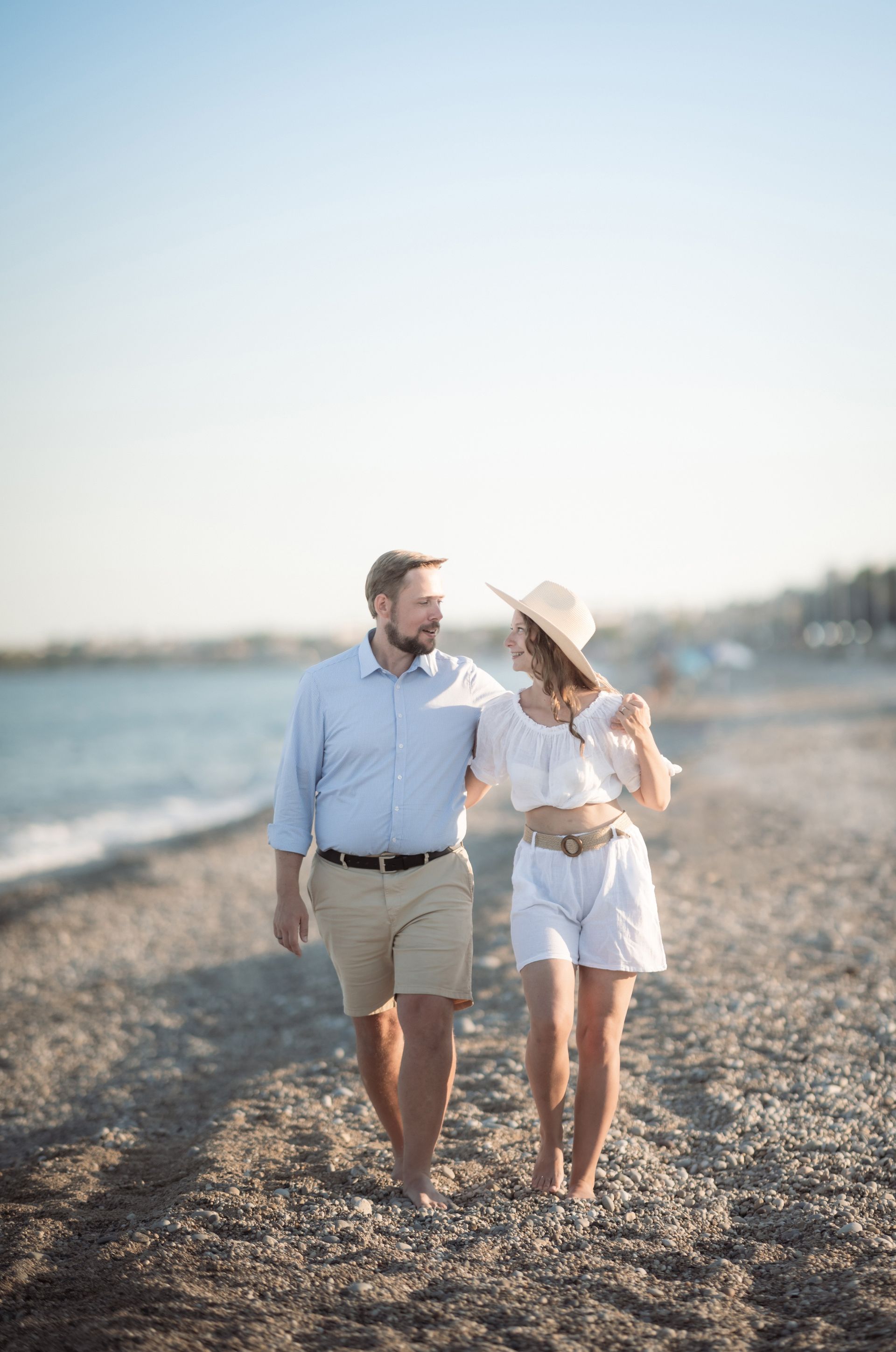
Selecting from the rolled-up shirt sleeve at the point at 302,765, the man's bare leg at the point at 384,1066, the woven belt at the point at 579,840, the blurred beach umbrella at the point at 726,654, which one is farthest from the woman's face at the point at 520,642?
the blurred beach umbrella at the point at 726,654

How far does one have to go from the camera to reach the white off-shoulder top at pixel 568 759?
145 inches

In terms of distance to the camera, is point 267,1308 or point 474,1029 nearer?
point 267,1308

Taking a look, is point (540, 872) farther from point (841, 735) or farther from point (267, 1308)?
point (841, 735)

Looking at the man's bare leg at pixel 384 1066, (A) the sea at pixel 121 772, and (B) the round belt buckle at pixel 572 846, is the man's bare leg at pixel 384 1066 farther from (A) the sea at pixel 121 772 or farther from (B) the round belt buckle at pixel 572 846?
(A) the sea at pixel 121 772

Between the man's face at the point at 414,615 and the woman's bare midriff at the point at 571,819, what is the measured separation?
0.76m

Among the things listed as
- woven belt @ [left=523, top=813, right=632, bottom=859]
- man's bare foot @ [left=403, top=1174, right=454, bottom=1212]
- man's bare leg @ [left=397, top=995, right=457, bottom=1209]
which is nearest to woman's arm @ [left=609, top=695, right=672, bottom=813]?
woven belt @ [left=523, top=813, right=632, bottom=859]

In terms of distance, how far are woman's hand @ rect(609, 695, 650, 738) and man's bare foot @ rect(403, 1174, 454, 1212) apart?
1.80 m

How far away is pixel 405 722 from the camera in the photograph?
12.7 feet

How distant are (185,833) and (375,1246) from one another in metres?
14.9

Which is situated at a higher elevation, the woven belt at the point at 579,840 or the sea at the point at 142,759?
the woven belt at the point at 579,840

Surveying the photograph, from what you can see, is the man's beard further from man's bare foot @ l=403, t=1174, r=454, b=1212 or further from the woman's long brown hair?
man's bare foot @ l=403, t=1174, r=454, b=1212

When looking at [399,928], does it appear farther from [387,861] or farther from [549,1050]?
[549,1050]

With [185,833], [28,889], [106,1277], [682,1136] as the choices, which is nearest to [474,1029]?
[682,1136]

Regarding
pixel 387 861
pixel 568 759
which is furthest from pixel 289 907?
pixel 568 759
